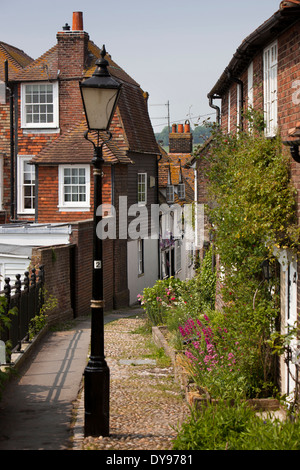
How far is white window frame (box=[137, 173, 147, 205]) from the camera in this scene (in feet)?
96.7

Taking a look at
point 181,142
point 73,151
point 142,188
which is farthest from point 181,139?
point 73,151

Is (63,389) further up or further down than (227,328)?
further down

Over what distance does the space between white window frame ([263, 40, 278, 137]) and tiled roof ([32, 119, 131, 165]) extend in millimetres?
14485

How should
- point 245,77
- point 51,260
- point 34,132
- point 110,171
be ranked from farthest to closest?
point 34,132 → point 110,171 → point 51,260 → point 245,77

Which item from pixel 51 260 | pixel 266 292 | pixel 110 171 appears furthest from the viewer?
pixel 110 171

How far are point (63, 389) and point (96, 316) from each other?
275 centimetres

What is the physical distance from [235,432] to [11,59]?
2509 centimetres

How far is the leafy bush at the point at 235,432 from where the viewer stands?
6.20 meters

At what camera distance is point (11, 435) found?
→ 754 cm

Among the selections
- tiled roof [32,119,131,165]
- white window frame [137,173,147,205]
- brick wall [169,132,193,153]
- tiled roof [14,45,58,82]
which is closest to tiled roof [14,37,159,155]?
tiled roof [14,45,58,82]

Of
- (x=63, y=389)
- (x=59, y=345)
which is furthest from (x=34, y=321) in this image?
(x=63, y=389)

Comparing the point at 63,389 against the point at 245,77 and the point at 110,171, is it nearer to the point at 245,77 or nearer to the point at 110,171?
the point at 245,77

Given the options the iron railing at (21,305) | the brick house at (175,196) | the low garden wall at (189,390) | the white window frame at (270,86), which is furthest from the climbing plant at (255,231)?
the brick house at (175,196)

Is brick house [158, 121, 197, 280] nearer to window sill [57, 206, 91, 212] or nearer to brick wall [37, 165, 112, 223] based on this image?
brick wall [37, 165, 112, 223]
